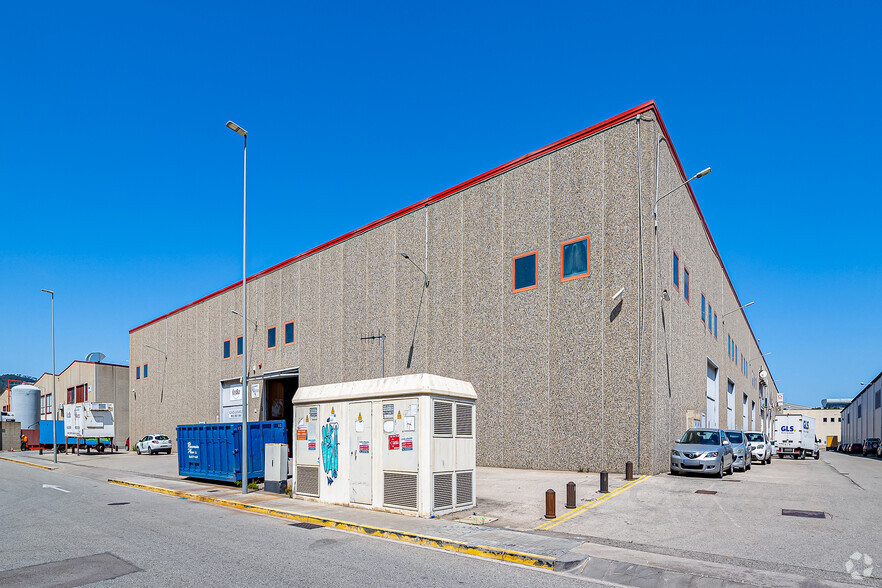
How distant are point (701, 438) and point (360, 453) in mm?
12886

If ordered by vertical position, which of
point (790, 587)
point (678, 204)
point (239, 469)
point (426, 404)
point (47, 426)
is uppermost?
point (678, 204)

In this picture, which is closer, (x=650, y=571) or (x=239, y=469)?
(x=650, y=571)

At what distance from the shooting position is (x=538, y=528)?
12.0 metres

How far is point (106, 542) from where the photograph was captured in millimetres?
10508

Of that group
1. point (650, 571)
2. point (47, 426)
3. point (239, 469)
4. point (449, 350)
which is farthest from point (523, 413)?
point (47, 426)

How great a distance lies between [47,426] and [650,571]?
60.1 meters

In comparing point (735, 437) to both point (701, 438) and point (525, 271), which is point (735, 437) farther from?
point (525, 271)

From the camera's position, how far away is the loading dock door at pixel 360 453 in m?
14.0

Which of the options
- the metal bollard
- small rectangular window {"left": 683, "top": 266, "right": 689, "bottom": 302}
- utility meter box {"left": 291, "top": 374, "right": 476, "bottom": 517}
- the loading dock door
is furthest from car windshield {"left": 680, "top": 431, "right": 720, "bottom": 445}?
the loading dock door

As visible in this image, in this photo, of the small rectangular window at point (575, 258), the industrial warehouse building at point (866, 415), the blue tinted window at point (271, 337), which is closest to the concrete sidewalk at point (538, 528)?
the small rectangular window at point (575, 258)

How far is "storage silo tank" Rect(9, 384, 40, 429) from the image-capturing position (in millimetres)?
73312

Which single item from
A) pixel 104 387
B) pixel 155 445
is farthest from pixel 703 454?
pixel 104 387

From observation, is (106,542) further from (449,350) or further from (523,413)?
(449,350)

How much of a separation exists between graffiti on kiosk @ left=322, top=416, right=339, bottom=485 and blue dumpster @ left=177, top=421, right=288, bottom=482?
18.6ft
